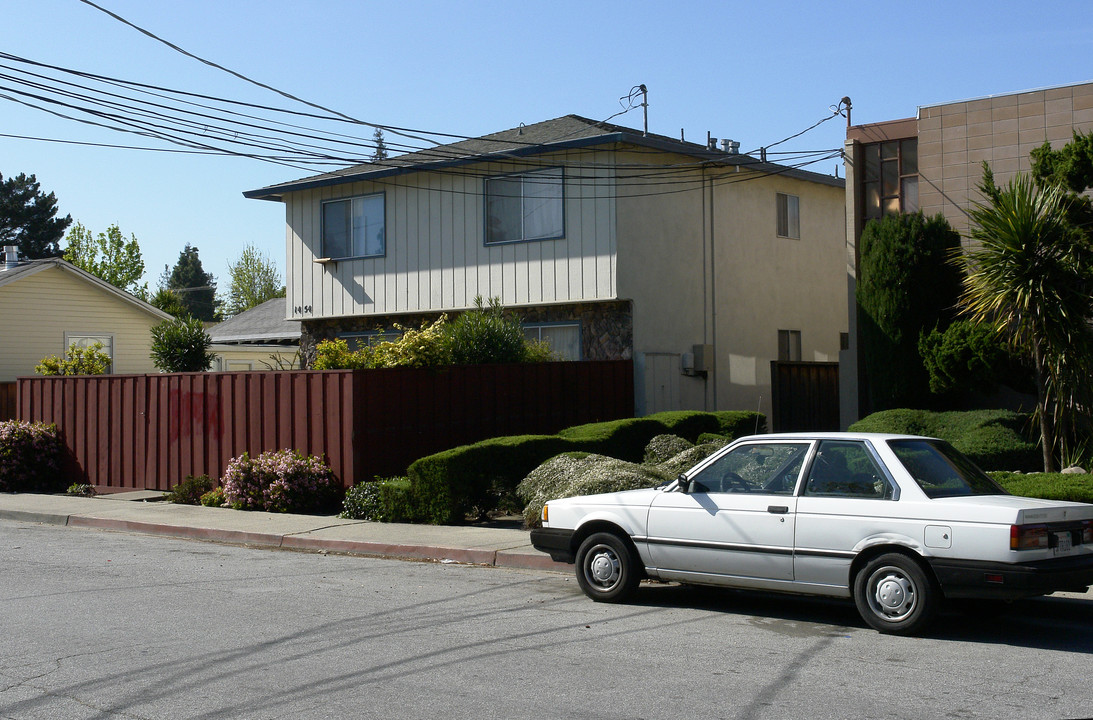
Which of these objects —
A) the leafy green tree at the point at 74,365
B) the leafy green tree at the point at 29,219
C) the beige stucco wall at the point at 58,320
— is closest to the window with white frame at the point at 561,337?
the leafy green tree at the point at 74,365

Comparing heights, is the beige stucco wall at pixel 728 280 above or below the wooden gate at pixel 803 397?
above

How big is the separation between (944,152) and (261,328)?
25192 millimetres

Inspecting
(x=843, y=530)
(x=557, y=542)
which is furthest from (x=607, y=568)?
(x=843, y=530)

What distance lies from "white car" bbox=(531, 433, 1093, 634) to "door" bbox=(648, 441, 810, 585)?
0.01 meters

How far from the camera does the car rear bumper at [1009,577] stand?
7.31 m

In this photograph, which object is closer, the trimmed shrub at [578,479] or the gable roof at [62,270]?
the trimmed shrub at [578,479]

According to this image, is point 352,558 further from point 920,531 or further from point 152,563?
point 920,531

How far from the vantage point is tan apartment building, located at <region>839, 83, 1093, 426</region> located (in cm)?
1595

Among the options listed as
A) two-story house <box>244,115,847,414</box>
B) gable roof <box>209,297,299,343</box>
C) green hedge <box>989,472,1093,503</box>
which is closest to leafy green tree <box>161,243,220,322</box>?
gable roof <box>209,297,299,343</box>

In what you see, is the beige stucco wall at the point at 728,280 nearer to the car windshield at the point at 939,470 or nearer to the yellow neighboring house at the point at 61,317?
the car windshield at the point at 939,470

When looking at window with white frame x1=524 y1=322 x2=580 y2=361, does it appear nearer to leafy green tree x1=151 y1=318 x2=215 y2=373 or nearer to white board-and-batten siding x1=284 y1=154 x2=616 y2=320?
white board-and-batten siding x1=284 y1=154 x2=616 y2=320

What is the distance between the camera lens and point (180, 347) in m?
20.1

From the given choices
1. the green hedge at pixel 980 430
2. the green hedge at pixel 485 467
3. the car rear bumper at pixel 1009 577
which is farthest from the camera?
the green hedge at pixel 485 467

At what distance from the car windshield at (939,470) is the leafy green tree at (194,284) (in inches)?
4252
